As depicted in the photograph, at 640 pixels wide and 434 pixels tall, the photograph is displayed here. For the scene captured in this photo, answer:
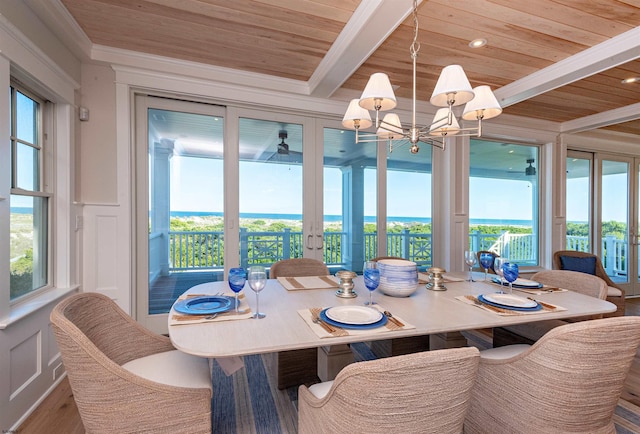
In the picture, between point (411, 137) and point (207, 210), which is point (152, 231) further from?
point (411, 137)

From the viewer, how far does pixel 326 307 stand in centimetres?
147

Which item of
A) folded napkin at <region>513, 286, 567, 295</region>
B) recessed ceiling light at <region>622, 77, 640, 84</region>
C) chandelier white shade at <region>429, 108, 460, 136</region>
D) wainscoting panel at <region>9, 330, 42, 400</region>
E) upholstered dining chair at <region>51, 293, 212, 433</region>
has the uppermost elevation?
recessed ceiling light at <region>622, 77, 640, 84</region>

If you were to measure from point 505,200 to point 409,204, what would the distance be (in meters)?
1.60

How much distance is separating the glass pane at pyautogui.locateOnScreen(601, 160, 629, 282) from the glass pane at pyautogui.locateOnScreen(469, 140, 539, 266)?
4.75ft

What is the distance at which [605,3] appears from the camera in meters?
1.83

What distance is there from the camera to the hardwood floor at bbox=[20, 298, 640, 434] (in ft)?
5.36

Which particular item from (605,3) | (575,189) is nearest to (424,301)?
(605,3)

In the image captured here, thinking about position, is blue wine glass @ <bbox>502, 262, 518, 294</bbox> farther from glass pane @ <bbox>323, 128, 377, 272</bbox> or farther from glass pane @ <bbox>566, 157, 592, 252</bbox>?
glass pane @ <bbox>566, 157, 592, 252</bbox>

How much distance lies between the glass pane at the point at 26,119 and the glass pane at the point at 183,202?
825mm

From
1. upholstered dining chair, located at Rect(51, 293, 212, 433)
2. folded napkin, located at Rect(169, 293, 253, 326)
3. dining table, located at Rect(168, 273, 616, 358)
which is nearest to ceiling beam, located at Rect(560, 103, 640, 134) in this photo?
dining table, located at Rect(168, 273, 616, 358)

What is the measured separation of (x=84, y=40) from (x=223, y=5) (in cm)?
118

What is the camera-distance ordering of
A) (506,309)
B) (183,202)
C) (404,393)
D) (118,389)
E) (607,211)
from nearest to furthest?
1. (404,393)
2. (118,389)
3. (506,309)
4. (183,202)
5. (607,211)

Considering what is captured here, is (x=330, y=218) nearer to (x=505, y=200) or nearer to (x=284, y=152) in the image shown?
(x=284, y=152)

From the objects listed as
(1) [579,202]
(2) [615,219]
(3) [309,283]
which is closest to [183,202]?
(3) [309,283]
